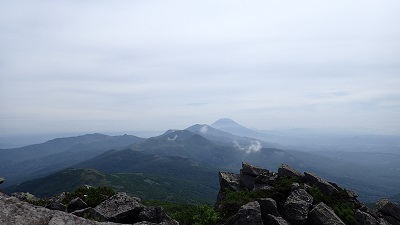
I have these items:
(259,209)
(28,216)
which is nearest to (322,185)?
(259,209)

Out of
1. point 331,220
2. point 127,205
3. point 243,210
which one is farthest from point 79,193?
point 331,220

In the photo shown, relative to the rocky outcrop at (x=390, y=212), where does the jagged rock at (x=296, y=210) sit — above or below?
above

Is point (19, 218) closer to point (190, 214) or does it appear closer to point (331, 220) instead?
point (190, 214)

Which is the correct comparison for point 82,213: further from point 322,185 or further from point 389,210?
point 389,210

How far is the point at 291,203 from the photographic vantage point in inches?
1127

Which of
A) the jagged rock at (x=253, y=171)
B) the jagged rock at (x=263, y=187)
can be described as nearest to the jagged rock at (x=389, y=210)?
the jagged rock at (x=263, y=187)

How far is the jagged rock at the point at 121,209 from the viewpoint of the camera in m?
27.0

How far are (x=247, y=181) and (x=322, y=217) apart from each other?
18159 millimetres

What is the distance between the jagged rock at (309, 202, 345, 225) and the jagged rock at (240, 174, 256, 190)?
16.2 m

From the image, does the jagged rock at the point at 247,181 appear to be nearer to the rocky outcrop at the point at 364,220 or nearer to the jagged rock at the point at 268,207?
the jagged rock at the point at 268,207

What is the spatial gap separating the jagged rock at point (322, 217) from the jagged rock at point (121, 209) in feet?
53.5

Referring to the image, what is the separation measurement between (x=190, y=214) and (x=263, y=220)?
27.1ft

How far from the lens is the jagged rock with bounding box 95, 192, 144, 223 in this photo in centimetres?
2702

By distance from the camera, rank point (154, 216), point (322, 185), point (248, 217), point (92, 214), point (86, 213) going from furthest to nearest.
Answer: point (322, 185)
point (154, 216)
point (92, 214)
point (86, 213)
point (248, 217)
